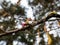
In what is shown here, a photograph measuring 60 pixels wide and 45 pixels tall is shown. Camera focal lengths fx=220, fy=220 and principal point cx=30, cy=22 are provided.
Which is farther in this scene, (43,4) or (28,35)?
(43,4)

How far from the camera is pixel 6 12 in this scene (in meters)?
1.83

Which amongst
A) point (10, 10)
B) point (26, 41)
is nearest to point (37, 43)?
point (26, 41)

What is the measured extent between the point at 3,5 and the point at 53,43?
1.93 ft

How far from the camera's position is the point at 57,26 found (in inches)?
65.2

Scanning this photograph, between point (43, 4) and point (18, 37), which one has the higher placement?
point (43, 4)

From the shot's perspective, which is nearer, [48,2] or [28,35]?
[28,35]

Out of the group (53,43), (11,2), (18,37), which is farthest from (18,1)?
(53,43)

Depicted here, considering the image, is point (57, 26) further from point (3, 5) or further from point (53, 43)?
point (3, 5)

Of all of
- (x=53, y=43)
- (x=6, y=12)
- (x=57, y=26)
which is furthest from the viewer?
(x=6, y=12)

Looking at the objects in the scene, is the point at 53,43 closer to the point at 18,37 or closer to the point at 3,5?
the point at 18,37

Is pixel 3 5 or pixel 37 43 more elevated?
pixel 3 5

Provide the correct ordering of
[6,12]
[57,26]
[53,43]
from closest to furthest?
[53,43] < [57,26] < [6,12]

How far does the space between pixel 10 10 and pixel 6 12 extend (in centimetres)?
4

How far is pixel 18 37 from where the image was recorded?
162 centimetres
